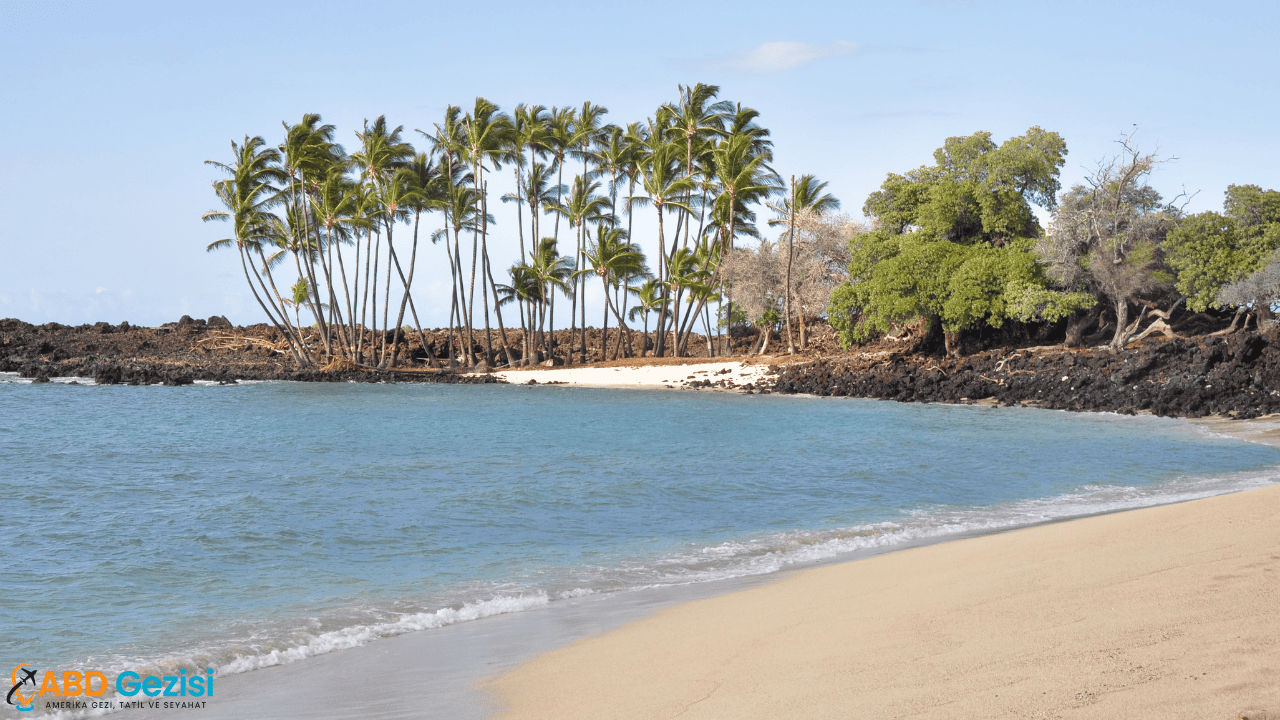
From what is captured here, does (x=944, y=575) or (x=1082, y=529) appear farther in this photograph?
(x=1082, y=529)

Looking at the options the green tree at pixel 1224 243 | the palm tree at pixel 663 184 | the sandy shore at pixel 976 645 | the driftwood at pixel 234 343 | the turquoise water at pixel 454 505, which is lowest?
the turquoise water at pixel 454 505

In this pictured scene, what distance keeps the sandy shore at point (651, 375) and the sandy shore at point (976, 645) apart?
113ft

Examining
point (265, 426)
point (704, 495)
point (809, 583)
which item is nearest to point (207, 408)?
point (265, 426)

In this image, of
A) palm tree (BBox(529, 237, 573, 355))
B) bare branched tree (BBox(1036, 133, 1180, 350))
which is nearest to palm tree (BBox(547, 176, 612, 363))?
palm tree (BBox(529, 237, 573, 355))

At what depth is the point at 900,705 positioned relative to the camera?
4051 mm

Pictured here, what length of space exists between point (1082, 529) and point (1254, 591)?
11.6 ft

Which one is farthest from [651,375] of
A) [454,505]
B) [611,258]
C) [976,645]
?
[976,645]

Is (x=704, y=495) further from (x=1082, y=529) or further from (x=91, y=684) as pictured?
(x=91, y=684)

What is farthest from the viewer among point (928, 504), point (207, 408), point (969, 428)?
point (207, 408)

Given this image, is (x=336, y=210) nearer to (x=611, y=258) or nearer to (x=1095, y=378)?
(x=611, y=258)

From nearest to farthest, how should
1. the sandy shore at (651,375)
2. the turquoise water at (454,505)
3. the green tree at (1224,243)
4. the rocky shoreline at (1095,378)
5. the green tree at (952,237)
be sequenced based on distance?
the turquoise water at (454,505) → the rocky shoreline at (1095,378) → the green tree at (1224,243) → the green tree at (952,237) → the sandy shore at (651,375)

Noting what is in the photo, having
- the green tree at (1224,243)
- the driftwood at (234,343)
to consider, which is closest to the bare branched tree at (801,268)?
the green tree at (1224,243)

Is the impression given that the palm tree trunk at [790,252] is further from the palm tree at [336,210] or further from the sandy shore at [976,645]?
the sandy shore at [976,645]

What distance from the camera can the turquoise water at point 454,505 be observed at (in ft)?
24.8
